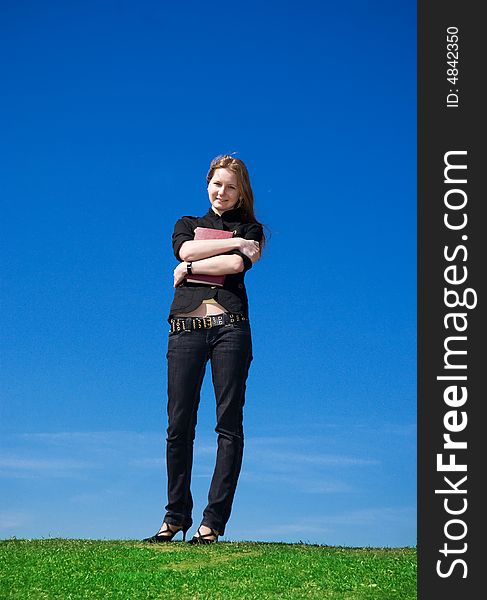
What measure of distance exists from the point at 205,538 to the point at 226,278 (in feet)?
9.44

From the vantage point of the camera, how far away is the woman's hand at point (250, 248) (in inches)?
384

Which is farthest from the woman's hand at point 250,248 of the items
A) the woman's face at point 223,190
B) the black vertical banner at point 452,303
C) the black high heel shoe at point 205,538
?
the black high heel shoe at point 205,538

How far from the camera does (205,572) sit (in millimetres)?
8289

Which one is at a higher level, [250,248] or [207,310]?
[250,248]

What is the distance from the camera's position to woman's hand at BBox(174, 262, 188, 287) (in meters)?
9.80

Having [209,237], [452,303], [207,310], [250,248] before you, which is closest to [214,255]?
[209,237]

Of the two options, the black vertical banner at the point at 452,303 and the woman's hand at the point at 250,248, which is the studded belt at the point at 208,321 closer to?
the woman's hand at the point at 250,248

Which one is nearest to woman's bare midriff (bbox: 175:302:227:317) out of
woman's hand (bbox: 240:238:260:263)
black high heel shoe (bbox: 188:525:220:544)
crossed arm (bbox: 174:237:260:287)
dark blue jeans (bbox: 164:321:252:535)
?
dark blue jeans (bbox: 164:321:252:535)

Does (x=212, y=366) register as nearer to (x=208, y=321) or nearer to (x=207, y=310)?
(x=208, y=321)

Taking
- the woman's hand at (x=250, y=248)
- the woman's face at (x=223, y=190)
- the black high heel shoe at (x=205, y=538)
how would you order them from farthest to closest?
the woman's face at (x=223, y=190) < the woman's hand at (x=250, y=248) < the black high heel shoe at (x=205, y=538)

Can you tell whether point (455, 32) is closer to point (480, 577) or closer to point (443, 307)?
point (443, 307)

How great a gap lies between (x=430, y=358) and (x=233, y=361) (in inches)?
118

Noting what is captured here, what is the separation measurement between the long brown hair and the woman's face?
2.3 inches

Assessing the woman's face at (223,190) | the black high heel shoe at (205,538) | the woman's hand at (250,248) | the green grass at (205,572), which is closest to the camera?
the green grass at (205,572)
